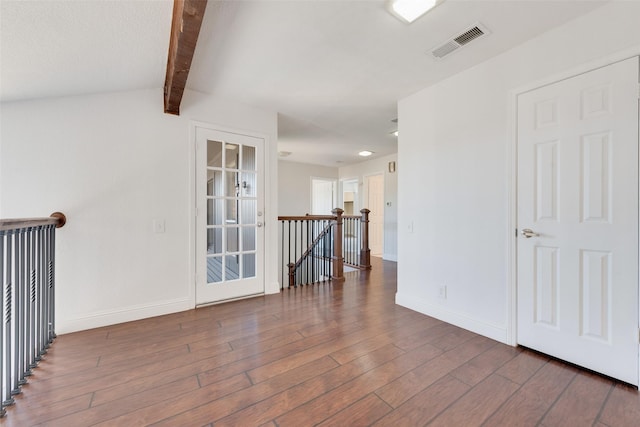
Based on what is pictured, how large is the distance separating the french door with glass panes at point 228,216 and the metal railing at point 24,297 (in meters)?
1.18

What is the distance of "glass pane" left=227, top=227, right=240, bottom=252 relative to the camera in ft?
10.6

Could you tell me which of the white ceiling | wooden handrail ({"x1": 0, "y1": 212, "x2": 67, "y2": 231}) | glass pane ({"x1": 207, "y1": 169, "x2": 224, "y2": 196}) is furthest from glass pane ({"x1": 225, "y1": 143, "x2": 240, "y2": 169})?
wooden handrail ({"x1": 0, "y1": 212, "x2": 67, "y2": 231})

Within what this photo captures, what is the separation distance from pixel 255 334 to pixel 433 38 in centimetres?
281

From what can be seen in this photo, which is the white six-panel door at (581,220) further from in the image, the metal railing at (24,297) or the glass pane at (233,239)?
the metal railing at (24,297)

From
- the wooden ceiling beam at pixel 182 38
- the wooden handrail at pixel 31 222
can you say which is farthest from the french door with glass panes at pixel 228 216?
the wooden handrail at pixel 31 222

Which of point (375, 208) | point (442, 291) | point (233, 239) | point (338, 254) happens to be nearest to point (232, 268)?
point (233, 239)

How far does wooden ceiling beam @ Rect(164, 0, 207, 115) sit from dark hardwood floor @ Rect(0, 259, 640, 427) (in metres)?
2.18

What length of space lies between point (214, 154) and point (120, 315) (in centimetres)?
190

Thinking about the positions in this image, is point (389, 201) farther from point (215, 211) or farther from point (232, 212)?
point (215, 211)

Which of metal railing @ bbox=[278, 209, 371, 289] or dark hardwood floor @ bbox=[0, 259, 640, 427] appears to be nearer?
dark hardwood floor @ bbox=[0, 259, 640, 427]

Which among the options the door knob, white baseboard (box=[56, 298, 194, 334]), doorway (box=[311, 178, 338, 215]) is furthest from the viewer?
doorway (box=[311, 178, 338, 215])

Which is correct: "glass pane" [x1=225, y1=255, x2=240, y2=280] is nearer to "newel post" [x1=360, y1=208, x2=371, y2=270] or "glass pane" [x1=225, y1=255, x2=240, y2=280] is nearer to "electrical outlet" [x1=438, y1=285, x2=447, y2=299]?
"electrical outlet" [x1=438, y1=285, x2=447, y2=299]

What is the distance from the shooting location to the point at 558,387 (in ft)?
5.41

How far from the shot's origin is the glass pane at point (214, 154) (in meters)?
3.09
